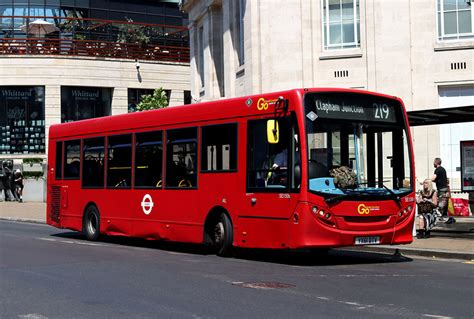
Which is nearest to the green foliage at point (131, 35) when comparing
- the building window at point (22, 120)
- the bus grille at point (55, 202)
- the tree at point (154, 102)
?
the building window at point (22, 120)

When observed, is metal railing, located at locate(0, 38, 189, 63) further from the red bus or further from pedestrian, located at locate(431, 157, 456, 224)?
the red bus

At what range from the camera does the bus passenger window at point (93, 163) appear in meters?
17.3

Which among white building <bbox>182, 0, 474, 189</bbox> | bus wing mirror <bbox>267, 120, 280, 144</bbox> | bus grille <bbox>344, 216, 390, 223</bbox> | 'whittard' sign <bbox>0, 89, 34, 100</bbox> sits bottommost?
bus grille <bbox>344, 216, 390, 223</bbox>

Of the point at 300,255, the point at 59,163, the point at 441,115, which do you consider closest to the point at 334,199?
the point at 300,255

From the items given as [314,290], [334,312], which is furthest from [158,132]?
[334,312]

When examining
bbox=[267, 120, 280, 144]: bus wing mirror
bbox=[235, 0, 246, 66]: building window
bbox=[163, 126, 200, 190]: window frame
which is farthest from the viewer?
bbox=[235, 0, 246, 66]: building window

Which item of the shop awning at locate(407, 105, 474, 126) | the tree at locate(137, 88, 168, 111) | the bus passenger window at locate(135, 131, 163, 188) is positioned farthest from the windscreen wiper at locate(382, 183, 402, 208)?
the tree at locate(137, 88, 168, 111)

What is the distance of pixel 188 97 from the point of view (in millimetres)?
57062

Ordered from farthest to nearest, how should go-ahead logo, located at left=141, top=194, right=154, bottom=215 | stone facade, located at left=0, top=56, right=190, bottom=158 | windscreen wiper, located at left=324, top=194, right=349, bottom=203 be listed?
1. stone facade, located at left=0, top=56, right=190, bottom=158
2. go-ahead logo, located at left=141, top=194, right=154, bottom=215
3. windscreen wiper, located at left=324, top=194, right=349, bottom=203

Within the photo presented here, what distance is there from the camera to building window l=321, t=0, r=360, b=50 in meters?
27.5

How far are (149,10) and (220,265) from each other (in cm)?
5271

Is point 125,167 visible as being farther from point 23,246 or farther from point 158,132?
point 23,246

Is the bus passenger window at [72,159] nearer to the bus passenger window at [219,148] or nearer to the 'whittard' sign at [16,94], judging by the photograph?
the bus passenger window at [219,148]

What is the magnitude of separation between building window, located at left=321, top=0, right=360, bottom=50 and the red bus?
13.7m
